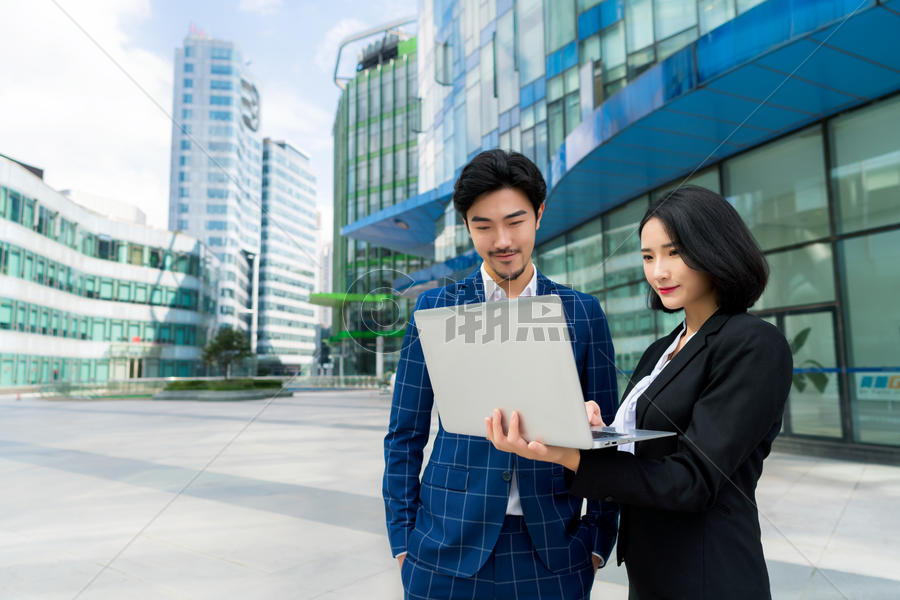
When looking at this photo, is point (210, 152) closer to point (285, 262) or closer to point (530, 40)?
point (285, 262)

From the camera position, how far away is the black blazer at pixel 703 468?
1.20m

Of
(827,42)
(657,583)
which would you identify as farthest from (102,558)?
(827,42)

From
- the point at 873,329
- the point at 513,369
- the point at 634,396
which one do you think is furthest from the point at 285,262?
the point at 513,369

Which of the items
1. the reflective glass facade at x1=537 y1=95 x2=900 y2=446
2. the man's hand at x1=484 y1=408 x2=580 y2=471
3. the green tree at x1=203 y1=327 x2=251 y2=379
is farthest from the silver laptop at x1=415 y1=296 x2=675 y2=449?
the green tree at x1=203 y1=327 x2=251 y2=379

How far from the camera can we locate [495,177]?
1716 millimetres

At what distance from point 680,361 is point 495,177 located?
2.53 ft

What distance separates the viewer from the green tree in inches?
1682

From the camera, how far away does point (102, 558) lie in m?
4.35

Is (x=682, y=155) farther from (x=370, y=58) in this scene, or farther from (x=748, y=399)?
(x=370, y=58)

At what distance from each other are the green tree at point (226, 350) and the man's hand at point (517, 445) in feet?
149

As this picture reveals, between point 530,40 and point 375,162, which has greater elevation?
point 375,162

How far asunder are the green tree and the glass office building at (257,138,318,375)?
4727 cm

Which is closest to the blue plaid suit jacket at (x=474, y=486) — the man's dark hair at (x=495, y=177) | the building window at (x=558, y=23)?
the man's dark hair at (x=495, y=177)

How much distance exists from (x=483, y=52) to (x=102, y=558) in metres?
20.9
